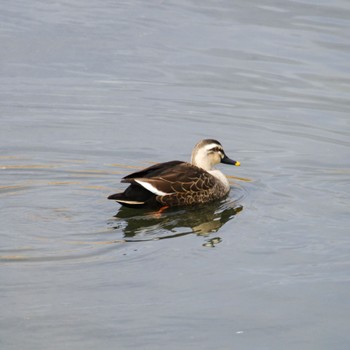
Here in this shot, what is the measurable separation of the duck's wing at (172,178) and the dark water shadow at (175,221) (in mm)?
225

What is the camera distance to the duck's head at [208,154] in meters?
11.9

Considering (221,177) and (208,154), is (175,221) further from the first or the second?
(208,154)

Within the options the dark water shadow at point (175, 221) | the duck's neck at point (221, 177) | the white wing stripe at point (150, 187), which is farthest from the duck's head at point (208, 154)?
the white wing stripe at point (150, 187)

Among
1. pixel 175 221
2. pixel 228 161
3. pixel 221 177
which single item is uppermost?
pixel 228 161

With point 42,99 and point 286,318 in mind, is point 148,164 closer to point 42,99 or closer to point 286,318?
point 42,99

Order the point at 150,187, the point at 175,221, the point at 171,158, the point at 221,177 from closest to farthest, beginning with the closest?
1. the point at 175,221
2. the point at 150,187
3. the point at 221,177
4. the point at 171,158

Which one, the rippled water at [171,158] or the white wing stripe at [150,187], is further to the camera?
the white wing stripe at [150,187]

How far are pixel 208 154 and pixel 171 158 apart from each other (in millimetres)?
654

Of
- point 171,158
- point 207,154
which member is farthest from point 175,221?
point 171,158

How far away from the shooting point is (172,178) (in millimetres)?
11312

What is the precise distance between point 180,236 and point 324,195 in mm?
2171

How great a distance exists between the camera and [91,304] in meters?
7.91

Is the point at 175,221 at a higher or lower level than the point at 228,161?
lower

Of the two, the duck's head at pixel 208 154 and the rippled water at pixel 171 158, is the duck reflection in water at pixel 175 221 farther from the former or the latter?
the duck's head at pixel 208 154
